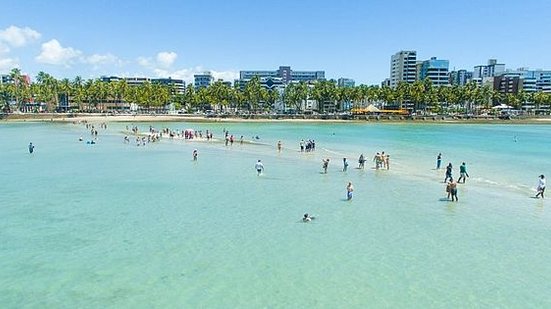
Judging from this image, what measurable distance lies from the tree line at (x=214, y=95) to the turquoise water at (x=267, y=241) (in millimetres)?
134252

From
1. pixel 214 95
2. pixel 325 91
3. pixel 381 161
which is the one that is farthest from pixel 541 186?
pixel 214 95

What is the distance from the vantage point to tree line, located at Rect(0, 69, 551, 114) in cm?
16362

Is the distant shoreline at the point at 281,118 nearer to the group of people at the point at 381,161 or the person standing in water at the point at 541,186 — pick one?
the group of people at the point at 381,161

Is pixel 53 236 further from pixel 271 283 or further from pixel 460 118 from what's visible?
pixel 460 118

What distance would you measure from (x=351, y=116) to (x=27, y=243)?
14439 centimetres

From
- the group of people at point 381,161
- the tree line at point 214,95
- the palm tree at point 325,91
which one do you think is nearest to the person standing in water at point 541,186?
the group of people at point 381,161

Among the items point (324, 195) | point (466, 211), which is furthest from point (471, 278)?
point (324, 195)

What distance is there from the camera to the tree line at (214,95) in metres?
164

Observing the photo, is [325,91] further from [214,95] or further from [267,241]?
[267,241]

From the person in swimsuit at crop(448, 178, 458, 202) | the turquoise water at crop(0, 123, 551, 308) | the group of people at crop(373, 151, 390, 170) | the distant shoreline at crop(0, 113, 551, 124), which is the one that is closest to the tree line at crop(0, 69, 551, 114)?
the distant shoreline at crop(0, 113, 551, 124)

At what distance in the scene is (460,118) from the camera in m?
165

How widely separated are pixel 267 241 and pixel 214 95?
518ft

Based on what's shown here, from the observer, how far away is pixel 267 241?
66.3ft

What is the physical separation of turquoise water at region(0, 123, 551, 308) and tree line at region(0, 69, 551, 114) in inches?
5286
